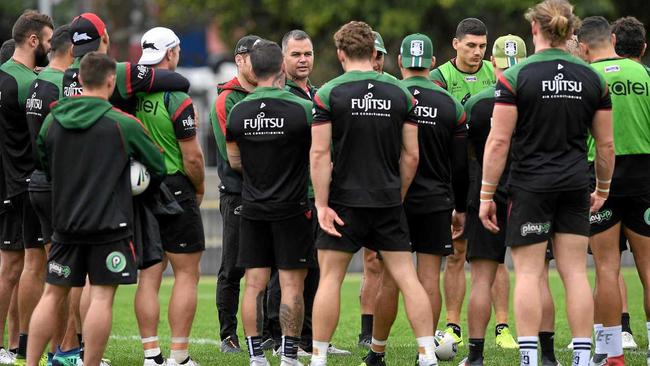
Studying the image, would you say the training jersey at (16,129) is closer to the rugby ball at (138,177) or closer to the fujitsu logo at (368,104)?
the rugby ball at (138,177)

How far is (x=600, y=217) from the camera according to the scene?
32.8 feet

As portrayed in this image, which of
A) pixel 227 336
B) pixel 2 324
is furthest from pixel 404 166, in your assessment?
pixel 2 324

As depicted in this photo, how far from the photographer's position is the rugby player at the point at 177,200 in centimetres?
983

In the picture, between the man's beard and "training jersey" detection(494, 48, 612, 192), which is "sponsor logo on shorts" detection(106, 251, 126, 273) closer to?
the man's beard

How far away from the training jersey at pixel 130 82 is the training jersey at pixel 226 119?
93 centimetres

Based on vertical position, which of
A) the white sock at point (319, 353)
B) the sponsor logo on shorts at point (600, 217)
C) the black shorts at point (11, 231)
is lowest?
the white sock at point (319, 353)

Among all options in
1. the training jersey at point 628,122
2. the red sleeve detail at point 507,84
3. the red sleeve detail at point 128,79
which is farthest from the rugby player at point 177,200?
the training jersey at point 628,122

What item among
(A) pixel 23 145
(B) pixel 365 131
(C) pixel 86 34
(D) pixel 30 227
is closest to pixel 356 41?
(B) pixel 365 131

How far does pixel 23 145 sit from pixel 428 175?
339 centimetres

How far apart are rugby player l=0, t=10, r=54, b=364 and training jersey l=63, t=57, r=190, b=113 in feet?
2.91

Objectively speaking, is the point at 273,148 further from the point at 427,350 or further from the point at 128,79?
the point at 427,350

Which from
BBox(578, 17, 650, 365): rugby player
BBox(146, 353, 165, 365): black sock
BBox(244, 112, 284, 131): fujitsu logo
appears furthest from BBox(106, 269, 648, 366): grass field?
BBox(244, 112, 284, 131): fujitsu logo

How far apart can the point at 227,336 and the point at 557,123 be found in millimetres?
4221

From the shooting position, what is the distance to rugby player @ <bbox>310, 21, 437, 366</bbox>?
30.1 feet
